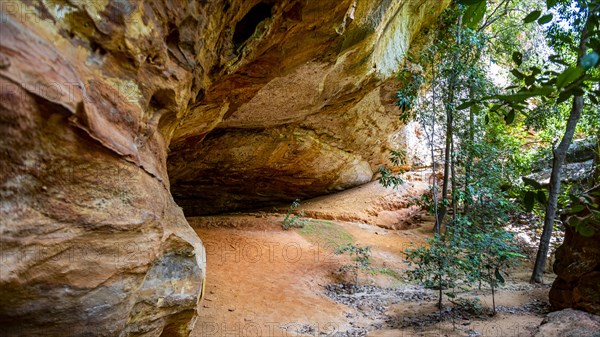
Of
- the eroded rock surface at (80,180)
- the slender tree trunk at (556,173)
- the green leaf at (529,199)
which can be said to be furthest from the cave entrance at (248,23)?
the slender tree trunk at (556,173)

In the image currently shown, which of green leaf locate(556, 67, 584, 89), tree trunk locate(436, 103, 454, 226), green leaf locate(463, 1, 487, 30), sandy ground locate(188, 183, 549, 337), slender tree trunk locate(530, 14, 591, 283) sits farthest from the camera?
tree trunk locate(436, 103, 454, 226)

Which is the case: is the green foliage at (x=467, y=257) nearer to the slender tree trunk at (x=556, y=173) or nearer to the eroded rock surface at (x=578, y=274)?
the eroded rock surface at (x=578, y=274)

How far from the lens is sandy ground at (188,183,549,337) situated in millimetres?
5457

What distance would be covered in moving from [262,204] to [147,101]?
35.5ft

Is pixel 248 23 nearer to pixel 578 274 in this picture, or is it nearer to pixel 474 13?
pixel 474 13

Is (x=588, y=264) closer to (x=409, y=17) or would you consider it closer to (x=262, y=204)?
(x=409, y=17)

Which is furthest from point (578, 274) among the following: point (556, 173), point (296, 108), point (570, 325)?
point (296, 108)

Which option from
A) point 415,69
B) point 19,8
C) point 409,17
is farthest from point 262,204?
point 19,8

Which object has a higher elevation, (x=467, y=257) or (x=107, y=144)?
(x=107, y=144)

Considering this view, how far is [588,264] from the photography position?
5.45 meters

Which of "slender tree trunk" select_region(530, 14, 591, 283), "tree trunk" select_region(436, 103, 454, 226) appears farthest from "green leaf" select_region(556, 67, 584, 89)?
"tree trunk" select_region(436, 103, 454, 226)

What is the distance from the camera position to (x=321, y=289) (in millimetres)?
7629

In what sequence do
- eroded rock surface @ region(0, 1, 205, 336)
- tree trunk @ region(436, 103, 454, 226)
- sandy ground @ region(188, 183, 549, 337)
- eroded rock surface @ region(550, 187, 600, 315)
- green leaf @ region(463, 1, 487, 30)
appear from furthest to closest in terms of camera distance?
tree trunk @ region(436, 103, 454, 226) < sandy ground @ region(188, 183, 549, 337) < eroded rock surface @ region(550, 187, 600, 315) < eroded rock surface @ region(0, 1, 205, 336) < green leaf @ region(463, 1, 487, 30)

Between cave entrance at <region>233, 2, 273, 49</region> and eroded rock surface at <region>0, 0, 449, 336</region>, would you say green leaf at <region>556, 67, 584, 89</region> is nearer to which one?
eroded rock surface at <region>0, 0, 449, 336</region>
